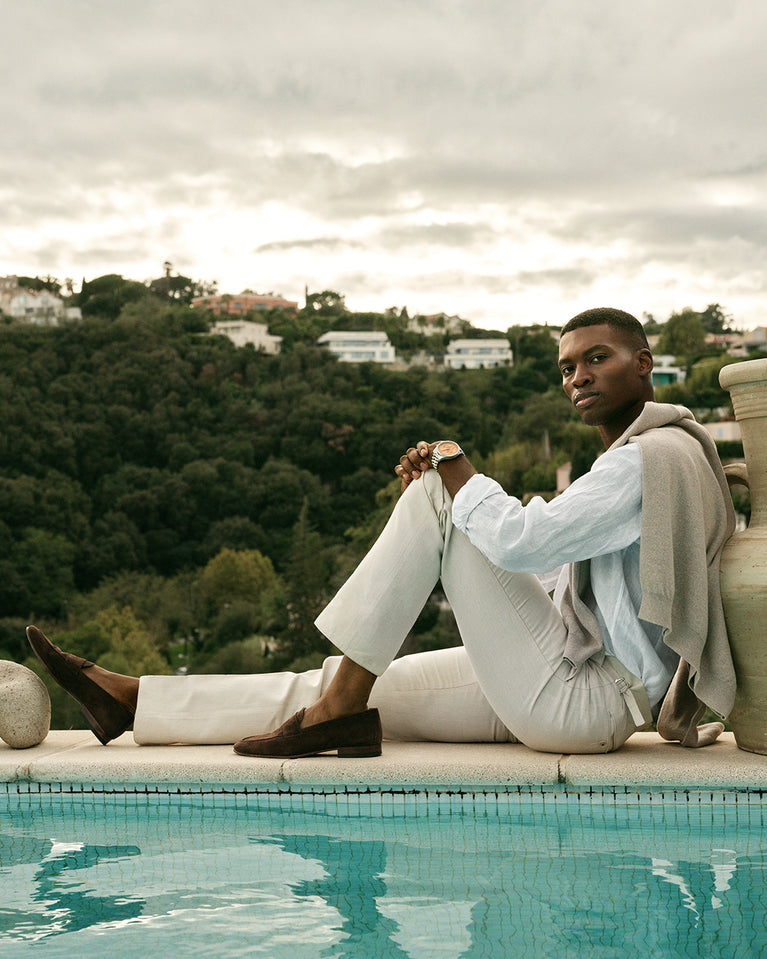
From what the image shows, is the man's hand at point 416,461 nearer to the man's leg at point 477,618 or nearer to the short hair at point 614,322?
the man's leg at point 477,618

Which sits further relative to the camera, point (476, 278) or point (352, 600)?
point (476, 278)

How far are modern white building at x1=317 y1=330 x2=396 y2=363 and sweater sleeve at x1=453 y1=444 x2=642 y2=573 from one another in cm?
5491

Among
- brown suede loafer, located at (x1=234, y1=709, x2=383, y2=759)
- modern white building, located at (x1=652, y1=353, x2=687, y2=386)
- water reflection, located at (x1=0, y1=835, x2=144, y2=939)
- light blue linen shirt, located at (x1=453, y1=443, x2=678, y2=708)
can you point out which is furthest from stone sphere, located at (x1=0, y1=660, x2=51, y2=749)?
modern white building, located at (x1=652, y1=353, x2=687, y2=386)

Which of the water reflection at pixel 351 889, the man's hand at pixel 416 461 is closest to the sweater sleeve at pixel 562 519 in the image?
the man's hand at pixel 416 461

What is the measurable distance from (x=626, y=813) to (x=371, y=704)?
65 centimetres

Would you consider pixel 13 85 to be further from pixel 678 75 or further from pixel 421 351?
pixel 421 351

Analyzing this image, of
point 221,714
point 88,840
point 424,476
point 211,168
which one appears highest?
point 211,168

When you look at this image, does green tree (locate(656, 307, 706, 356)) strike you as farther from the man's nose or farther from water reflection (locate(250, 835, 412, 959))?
water reflection (locate(250, 835, 412, 959))

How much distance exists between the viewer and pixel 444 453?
6.86ft

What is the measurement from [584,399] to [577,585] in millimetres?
385

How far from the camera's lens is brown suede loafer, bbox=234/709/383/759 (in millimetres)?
2260

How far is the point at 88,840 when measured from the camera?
206cm

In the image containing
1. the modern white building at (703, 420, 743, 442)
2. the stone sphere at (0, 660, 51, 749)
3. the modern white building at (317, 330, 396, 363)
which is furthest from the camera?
the modern white building at (317, 330, 396, 363)

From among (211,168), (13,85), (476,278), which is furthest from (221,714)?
(476,278)
